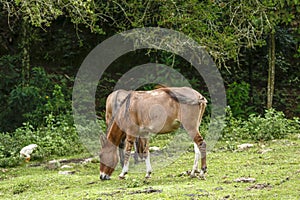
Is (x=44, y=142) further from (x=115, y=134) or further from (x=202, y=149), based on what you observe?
(x=202, y=149)

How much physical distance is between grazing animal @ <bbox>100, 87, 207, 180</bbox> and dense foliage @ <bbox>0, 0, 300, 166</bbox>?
2.65m

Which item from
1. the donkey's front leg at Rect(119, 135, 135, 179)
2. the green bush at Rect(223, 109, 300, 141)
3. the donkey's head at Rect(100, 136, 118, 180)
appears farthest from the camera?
the green bush at Rect(223, 109, 300, 141)

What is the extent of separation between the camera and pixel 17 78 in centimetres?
1625

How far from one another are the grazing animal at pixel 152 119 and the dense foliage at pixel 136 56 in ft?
8.69

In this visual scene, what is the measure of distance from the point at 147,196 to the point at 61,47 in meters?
13.2

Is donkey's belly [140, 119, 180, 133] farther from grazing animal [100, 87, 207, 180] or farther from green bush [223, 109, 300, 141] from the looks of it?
green bush [223, 109, 300, 141]

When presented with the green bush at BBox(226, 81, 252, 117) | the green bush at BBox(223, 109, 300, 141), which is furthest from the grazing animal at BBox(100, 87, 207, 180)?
the green bush at BBox(226, 81, 252, 117)

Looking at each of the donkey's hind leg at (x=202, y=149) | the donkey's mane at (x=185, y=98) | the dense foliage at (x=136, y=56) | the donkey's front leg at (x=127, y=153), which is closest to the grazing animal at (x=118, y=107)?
the donkey's front leg at (x=127, y=153)

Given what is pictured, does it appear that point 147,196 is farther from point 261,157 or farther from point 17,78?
point 17,78

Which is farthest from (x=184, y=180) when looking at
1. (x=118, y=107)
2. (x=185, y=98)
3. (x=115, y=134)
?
(x=118, y=107)

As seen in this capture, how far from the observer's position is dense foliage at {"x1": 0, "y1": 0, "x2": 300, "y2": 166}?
13.3m

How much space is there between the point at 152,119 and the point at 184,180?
1.10 meters

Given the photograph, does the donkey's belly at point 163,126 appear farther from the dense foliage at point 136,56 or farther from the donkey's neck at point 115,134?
the dense foliage at point 136,56

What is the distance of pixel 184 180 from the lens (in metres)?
8.66
